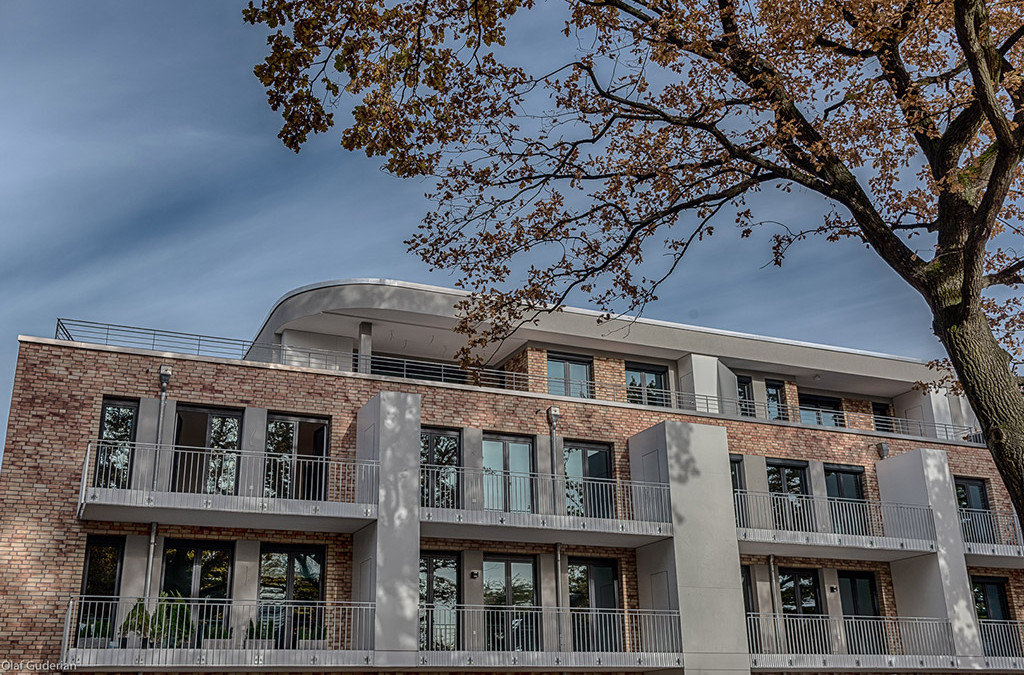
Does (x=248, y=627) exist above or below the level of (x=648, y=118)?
below

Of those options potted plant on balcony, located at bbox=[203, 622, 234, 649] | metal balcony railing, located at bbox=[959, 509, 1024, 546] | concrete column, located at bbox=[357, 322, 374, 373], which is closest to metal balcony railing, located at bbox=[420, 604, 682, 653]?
potted plant on balcony, located at bbox=[203, 622, 234, 649]

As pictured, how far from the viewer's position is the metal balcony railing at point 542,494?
20.7 metres

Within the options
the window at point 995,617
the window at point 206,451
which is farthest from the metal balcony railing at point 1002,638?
the window at point 206,451

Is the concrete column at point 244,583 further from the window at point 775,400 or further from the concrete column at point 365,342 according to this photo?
the window at point 775,400

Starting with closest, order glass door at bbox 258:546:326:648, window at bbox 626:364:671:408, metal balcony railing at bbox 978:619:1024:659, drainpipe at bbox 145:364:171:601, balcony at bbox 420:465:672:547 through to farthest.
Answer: drainpipe at bbox 145:364:171:601, glass door at bbox 258:546:326:648, balcony at bbox 420:465:672:547, metal balcony railing at bbox 978:619:1024:659, window at bbox 626:364:671:408

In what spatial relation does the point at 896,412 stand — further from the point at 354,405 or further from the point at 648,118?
the point at 648,118

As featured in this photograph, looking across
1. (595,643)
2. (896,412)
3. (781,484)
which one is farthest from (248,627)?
(896,412)

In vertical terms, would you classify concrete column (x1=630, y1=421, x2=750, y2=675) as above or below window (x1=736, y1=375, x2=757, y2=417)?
below

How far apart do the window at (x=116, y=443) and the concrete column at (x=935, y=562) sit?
17411mm

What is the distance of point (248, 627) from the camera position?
17.9 meters

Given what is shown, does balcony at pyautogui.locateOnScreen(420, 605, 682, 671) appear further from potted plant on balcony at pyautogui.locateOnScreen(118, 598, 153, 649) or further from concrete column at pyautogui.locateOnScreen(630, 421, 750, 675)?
potted plant on balcony at pyautogui.locateOnScreen(118, 598, 153, 649)

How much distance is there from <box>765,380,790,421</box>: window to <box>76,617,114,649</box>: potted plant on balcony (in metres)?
16.8

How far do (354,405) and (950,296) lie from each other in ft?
44.9

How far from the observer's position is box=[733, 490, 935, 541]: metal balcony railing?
75.9 feet
